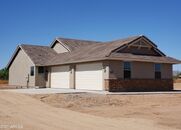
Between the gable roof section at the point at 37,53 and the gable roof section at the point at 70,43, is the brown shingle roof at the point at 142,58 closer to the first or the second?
the gable roof section at the point at 70,43

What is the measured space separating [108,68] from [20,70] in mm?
16505

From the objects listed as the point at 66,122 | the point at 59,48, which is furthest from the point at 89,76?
the point at 66,122

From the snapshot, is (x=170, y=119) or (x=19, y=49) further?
(x=19, y=49)

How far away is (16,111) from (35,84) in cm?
2253

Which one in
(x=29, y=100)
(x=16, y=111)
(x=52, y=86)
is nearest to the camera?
(x=16, y=111)

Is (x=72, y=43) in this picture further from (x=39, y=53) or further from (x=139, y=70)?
(x=139, y=70)

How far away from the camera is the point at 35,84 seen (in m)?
37.8

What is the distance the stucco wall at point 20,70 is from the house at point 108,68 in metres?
0.12

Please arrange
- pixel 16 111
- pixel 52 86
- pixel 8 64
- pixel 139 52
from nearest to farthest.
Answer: pixel 16 111 → pixel 139 52 → pixel 52 86 → pixel 8 64

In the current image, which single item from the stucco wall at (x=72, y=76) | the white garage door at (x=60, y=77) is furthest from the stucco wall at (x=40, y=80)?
the stucco wall at (x=72, y=76)

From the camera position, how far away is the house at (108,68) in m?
28.9

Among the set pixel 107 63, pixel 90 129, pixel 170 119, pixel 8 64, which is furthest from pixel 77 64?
pixel 90 129

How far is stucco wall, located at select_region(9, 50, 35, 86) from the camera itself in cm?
3905

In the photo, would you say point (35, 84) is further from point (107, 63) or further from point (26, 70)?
point (107, 63)
